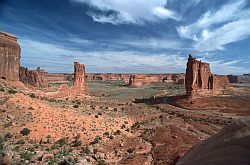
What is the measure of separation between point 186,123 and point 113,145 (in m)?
14.1

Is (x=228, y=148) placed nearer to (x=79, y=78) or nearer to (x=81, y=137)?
(x=81, y=137)

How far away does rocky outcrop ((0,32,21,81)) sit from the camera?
29.4m

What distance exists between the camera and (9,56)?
3019cm

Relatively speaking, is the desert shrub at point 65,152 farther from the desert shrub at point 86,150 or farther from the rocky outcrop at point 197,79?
the rocky outcrop at point 197,79

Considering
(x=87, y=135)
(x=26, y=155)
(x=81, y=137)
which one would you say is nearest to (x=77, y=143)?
(x=81, y=137)

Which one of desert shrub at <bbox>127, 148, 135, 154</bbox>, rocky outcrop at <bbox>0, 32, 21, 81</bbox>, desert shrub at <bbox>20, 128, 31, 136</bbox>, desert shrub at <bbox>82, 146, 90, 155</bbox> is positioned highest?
rocky outcrop at <bbox>0, 32, 21, 81</bbox>

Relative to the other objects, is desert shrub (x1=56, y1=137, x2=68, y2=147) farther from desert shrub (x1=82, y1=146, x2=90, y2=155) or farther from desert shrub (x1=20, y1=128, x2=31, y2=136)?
desert shrub (x1=20, y1=128, x2=31, y2=136)

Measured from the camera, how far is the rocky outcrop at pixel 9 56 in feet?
96.4

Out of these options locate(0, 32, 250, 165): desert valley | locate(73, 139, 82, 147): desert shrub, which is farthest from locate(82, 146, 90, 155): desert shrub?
locate(73, 139, 82, 147): desert shrub

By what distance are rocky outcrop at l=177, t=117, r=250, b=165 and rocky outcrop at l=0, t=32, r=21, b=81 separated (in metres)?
29.5

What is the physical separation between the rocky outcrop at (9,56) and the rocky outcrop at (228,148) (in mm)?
29510

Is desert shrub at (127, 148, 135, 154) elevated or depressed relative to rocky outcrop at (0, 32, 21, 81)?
depressed

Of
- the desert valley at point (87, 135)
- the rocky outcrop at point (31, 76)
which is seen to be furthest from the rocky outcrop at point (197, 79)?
the rocky outcrop at point (31, 76)

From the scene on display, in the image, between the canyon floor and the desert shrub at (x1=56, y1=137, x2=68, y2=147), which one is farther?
the desert shrub at (x1=56, y1=137, x2=68, y2=147)
